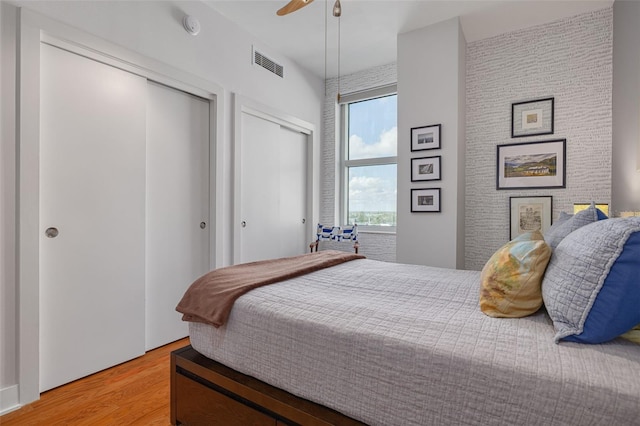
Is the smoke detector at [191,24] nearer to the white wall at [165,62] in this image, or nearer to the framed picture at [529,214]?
the white wall at [165,62]

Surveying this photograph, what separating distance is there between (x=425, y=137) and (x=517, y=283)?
89.1 inches

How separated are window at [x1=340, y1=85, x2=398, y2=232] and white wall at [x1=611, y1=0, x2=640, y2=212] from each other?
2.02 m

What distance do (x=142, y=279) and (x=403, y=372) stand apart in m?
2.22

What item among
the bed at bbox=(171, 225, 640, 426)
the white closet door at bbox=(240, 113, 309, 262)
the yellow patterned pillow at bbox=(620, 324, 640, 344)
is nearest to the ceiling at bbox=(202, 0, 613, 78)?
the white closet door at bbox=(240, 113, 309, 262)

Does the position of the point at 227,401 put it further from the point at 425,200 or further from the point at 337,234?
the point at 337,234

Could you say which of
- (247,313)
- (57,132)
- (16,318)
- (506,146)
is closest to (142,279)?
(16,318)

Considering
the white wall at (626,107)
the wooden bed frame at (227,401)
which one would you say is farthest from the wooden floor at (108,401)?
the white wall at (626,107)

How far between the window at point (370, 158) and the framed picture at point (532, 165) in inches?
48.6

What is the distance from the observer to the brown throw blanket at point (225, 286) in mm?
1431

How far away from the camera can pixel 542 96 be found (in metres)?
2.99

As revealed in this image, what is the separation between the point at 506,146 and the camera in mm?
3139

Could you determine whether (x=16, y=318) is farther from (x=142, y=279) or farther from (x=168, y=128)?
(x=168, y=128)

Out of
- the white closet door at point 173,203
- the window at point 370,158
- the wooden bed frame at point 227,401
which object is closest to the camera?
the wooden bed frame at point 227,401

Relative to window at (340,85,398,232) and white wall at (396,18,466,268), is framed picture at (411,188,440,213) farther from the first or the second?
window at (340,85,398,232)
